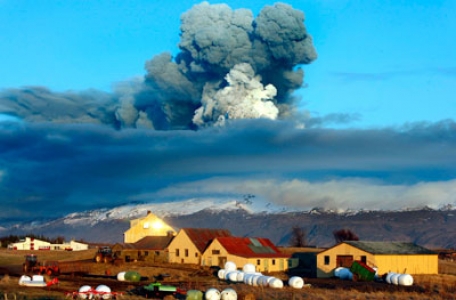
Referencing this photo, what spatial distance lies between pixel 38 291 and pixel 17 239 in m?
101

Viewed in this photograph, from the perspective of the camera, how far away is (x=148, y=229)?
360 ft

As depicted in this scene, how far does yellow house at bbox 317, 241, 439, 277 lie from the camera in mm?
69375

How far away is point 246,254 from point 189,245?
9991 mm

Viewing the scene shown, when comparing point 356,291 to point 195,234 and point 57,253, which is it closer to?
point 195,234

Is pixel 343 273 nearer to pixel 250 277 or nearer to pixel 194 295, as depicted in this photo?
pixel 250 277

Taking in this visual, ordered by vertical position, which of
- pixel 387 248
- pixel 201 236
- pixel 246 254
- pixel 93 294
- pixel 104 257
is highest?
pixel 201 236

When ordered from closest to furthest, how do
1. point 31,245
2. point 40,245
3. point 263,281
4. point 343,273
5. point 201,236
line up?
point 263,281 < point 343,273 < point 201,236 < point 31,245 < point 40,245

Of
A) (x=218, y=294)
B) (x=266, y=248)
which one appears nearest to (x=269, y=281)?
(x=218, y=294)

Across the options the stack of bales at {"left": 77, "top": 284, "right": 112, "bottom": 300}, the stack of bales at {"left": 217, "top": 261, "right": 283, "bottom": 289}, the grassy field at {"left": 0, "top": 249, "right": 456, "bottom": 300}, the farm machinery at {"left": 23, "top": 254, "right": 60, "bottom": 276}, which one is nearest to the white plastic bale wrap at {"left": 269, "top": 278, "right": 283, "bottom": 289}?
the stack of bales at {"left": 217, "top": 261, "right": 283, "bottom": 289}

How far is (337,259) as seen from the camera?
2835 inches

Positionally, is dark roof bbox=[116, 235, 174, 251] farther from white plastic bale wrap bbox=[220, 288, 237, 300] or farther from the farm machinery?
white plastic bale wrap bbox=[220, 288, 237, 300]

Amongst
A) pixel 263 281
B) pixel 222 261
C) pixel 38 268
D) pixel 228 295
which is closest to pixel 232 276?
pixel 263 281

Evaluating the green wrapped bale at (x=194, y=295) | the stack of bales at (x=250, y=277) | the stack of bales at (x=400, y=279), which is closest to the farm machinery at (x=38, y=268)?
the stack of bales at (x=250, y=277)

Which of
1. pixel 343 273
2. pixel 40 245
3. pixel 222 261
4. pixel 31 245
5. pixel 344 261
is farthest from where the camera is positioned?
pixel 40 245
